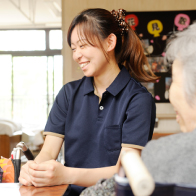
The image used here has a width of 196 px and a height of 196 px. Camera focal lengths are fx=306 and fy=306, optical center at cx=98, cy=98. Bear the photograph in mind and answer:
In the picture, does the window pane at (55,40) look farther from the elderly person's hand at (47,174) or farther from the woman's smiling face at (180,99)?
the woman's smiling face at (180,99)

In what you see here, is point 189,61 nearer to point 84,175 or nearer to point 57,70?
point 84,175

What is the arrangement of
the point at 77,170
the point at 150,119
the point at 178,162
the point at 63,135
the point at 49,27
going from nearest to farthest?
the point at 178,162, the point at 77,170, the point at 150,119, the point at 63,135, the point at 49,27

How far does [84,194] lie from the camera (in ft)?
2.03

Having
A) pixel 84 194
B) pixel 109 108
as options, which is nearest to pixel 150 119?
pixel 109 108

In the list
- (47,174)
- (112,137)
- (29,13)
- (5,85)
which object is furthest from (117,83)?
(5,85)

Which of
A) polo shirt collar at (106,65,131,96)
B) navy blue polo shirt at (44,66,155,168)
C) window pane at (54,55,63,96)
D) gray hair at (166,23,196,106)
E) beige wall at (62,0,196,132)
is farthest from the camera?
window pane at (54,55,63,96)

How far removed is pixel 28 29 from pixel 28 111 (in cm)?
223

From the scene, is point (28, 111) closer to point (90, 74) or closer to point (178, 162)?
point (90, 74)

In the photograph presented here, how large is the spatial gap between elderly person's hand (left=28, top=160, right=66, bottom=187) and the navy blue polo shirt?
0.98 feet

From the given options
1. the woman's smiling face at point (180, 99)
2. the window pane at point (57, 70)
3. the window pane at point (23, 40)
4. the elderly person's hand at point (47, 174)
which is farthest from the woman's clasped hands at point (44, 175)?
the window pane at point (23, 40)

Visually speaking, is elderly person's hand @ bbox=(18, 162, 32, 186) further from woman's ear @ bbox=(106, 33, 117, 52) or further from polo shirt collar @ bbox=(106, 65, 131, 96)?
woman's ear @ bbox=(106, 33, 117, 52)

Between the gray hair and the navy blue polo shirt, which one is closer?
the gray hair

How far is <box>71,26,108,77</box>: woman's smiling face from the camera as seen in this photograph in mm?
Answer: 1343

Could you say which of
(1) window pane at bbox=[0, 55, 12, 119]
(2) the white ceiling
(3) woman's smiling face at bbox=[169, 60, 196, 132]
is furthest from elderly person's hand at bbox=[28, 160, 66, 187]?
(1) window pane at bbox=[0, 55, 12, 119]
